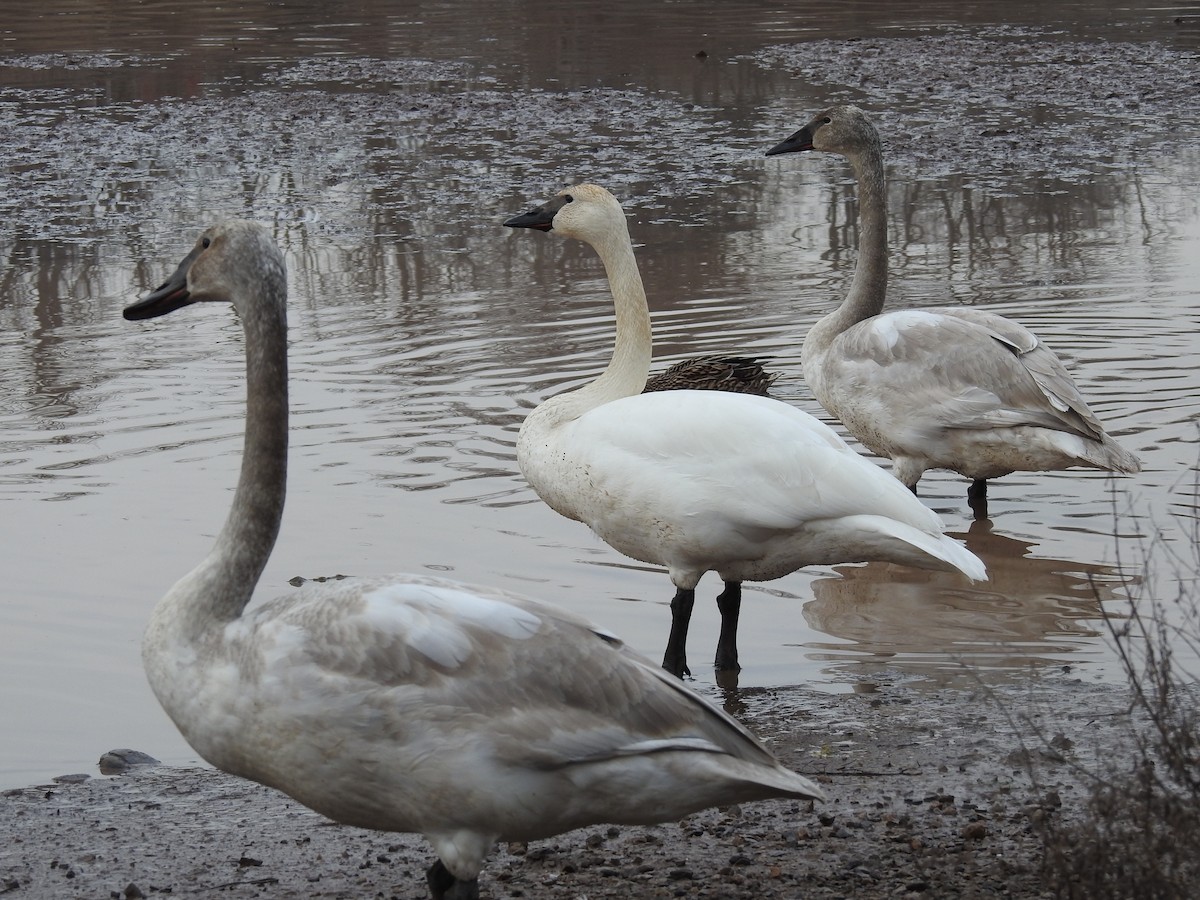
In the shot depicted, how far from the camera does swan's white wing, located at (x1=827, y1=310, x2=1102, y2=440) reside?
278 inches

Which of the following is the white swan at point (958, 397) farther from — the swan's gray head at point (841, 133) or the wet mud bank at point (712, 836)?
the wet mud bank at point (712, 836)

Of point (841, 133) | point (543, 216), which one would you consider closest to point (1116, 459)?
point (543, 216)

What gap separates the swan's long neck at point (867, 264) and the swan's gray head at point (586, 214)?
1755 millimetres

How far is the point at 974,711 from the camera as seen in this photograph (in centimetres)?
519

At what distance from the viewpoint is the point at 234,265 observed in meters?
4.11

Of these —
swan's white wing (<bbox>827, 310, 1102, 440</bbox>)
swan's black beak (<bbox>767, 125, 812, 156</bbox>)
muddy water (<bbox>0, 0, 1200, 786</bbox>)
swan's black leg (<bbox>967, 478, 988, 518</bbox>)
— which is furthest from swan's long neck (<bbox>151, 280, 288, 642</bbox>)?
swan's black beak (<bbox>767, 125, 812, 156</bbox>)

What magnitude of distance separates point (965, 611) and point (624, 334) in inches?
63.3

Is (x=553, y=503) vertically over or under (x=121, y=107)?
under

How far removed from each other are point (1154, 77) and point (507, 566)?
49.9 ft

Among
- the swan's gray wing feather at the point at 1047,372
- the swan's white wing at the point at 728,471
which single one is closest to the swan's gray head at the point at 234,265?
the swan's white wing at the point at 728,471

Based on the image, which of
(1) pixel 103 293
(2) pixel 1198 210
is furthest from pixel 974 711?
(2) pixel 1198 210

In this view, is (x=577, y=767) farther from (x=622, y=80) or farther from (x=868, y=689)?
(x=622, y=80)

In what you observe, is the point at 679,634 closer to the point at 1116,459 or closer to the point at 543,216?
the point at 543,216

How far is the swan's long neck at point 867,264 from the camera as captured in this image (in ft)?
26.3
